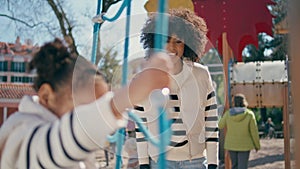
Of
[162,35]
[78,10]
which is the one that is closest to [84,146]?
[162,35]

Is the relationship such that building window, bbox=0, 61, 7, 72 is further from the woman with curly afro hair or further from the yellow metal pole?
the yellow metal pole

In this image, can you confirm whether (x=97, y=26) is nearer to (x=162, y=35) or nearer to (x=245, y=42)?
(x=162, y=35)

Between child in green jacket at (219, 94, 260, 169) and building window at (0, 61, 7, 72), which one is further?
child in green jacket at (219, 94, 260, 169)

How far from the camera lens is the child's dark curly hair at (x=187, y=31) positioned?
3.30 feet

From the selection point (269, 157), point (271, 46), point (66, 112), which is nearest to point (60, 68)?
point (66, 112)

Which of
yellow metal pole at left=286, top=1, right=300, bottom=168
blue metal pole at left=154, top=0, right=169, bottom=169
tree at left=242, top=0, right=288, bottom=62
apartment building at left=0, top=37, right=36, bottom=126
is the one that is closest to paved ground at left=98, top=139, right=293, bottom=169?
tree at left=242, top=0, right=288, bottom=62

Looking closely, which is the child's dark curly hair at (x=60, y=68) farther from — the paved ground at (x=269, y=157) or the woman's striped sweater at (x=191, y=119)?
the paved ground at (x=269, y=157)

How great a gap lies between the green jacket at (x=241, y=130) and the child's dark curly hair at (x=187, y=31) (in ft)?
5.87

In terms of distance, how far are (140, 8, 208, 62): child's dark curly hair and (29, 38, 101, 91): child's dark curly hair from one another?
0.19m

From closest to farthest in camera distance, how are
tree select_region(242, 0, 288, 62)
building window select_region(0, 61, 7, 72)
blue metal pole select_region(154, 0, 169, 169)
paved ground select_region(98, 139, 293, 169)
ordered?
blue metal pole select_region(154, 0, 169, 169)
building window select_region(0, 61, 7, 72)
tree select_region(242, 0, 288, 62)
paved ground select_region(98, 139, 293, 169)

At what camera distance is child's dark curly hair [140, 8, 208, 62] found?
3.30 ft

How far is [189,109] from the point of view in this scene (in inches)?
43.7

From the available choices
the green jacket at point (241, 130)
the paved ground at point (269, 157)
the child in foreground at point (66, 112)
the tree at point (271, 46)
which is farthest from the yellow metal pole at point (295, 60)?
the paved ground at point (269, 157)

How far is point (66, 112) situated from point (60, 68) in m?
0.09
